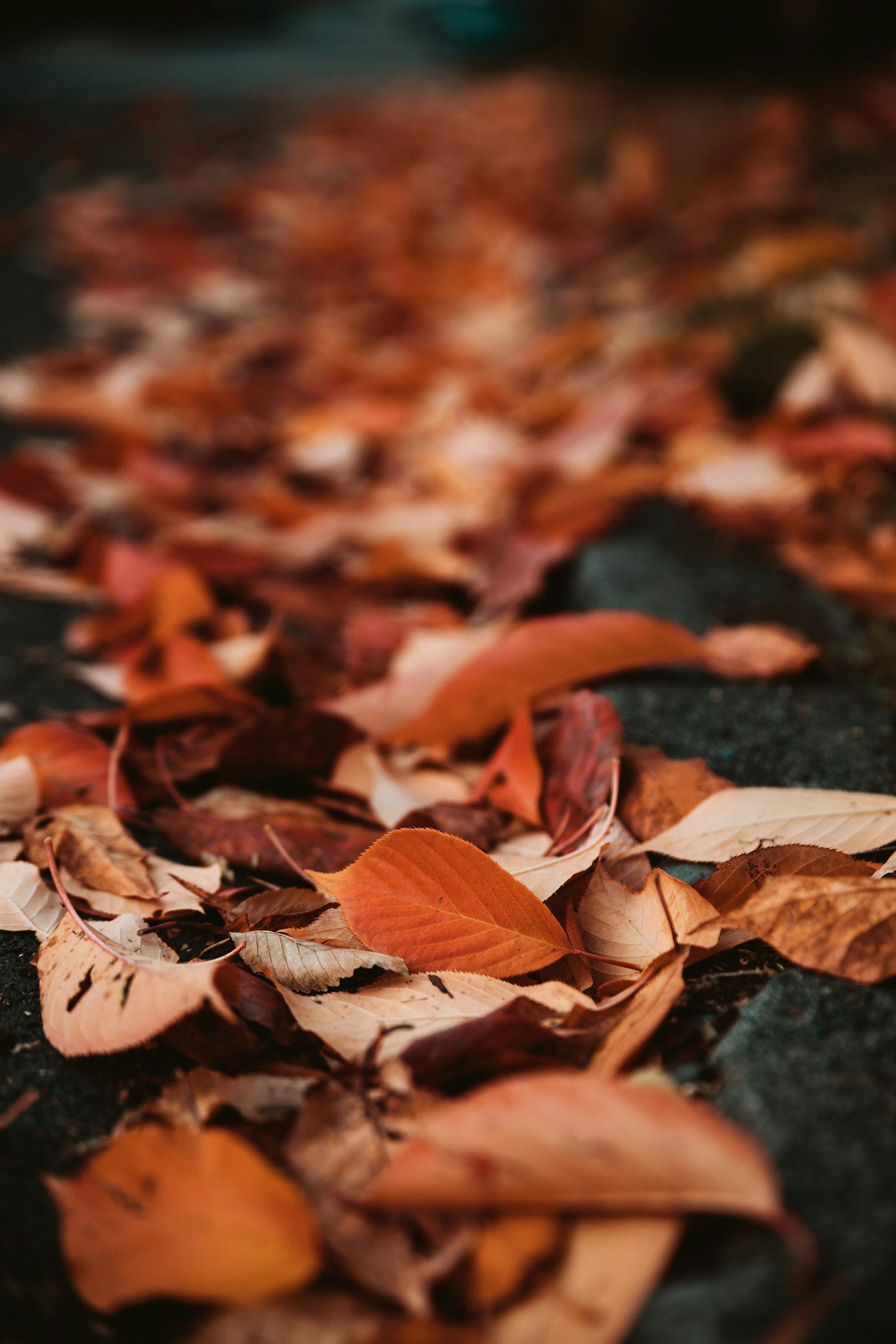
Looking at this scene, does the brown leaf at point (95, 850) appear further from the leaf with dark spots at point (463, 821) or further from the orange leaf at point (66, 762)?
the leaf with dark spots at point (463, 821)

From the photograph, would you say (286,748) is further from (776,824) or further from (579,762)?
(776,824)

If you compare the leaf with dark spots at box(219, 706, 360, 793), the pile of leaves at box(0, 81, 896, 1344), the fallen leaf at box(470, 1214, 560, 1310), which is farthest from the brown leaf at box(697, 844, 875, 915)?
the leaf with dark spots at box(219, 706, 360, 793)

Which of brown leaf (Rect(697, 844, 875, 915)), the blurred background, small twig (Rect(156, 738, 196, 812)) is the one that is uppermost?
the blurred background

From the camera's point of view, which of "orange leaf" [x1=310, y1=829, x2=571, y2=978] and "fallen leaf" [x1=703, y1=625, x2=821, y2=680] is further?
"fallen leaf" [x1=703, y1=625, x2=821, y2=680]

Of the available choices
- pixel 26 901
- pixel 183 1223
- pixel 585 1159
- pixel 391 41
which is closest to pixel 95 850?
pixel 26 901

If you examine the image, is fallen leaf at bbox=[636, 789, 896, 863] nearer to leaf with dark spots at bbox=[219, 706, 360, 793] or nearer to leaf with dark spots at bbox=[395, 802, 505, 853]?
leaf with dark spots at bbox=[395, 802, 505, 853]

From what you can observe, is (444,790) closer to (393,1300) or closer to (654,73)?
(393,1300)

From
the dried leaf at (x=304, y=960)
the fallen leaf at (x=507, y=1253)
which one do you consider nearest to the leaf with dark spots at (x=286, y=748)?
the dried leaf at (x=304, y=960)

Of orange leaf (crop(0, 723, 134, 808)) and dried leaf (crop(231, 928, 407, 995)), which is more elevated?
dried leaf (crop(231, 928, 407, 995))
